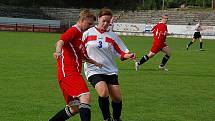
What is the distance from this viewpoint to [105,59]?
9.26m

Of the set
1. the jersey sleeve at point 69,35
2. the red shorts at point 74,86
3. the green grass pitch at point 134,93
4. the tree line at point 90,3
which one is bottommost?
the green grass pitch at point 134,93

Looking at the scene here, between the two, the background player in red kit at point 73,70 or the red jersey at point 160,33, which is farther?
the red jersey at point 160,33

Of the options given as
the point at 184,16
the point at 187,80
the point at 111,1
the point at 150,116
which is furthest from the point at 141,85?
the point at 111,1

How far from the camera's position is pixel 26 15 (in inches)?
3009

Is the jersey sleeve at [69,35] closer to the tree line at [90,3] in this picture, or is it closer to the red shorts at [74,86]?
the red shorts at [74,86]

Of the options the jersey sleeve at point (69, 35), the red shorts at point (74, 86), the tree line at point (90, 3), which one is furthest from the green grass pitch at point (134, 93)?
the tree line at point (90, 3)

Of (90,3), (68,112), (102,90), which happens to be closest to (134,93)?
Answer: (102,90)

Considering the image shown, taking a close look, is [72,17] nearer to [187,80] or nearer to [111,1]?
[111,1]

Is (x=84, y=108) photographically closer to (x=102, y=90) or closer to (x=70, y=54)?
(x=70, y=54)

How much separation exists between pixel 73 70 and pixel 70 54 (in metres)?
0.28

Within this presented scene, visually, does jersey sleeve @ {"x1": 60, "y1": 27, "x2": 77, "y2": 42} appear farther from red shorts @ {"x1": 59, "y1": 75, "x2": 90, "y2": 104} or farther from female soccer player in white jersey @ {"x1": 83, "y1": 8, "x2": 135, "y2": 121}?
female soccer player in white jersey @ {"x1": 83, "y1": 8, "x2": 135, "y2": 121}

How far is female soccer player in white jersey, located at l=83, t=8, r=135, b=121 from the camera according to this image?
919 cm

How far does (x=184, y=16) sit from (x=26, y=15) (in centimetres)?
2277

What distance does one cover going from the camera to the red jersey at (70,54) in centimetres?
782
